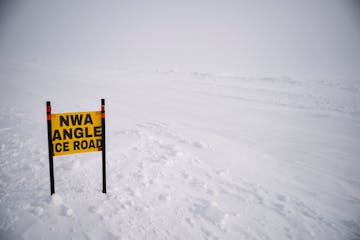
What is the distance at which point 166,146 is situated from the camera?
6.04 metres

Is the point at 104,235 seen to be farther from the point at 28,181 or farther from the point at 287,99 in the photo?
the point at 287,99

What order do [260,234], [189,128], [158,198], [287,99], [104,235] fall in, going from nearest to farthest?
[104,235] < [260,234] < [158,198] < [189,128] < [287,99]

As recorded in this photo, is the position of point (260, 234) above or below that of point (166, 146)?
below

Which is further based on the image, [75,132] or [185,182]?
[185,182]

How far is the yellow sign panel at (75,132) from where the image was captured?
9.86ft

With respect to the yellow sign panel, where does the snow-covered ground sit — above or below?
below

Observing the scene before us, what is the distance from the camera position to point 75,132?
3129 mm

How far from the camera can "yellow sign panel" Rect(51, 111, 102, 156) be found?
118 inches

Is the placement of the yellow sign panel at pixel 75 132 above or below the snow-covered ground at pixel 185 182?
above

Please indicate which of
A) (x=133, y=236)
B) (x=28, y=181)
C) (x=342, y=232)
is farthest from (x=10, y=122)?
(x=342, y=232)

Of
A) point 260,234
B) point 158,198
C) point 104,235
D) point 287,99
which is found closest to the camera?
point 104,235

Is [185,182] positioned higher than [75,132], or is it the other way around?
[75,132]

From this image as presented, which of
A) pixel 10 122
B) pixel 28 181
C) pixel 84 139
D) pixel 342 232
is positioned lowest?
pixel 342 232

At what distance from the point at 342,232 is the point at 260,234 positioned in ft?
4.74
